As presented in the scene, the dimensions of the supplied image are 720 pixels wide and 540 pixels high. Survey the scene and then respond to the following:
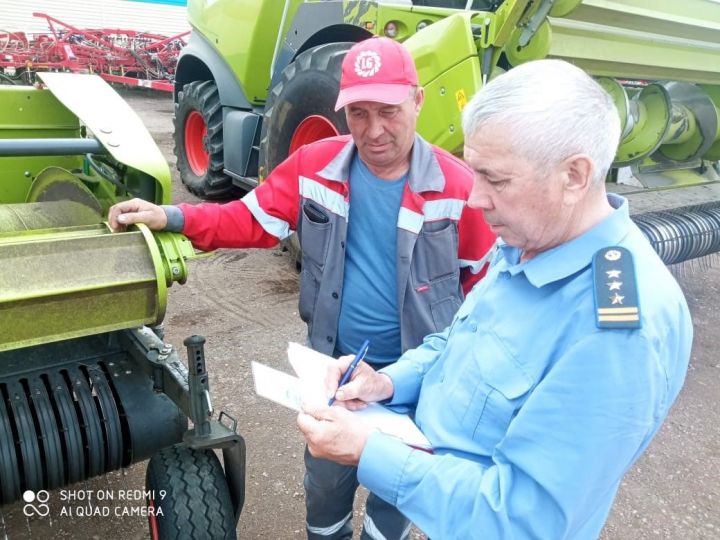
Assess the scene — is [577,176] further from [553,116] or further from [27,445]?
[27,445]

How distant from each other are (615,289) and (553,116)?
0.89ft

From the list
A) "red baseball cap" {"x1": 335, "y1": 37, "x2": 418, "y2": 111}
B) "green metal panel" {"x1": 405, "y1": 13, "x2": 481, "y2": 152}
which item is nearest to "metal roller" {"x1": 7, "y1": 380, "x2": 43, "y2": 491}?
"red baseball cap" {"x1": 335, "y1": 37, "x2": 418, "y2": 111}

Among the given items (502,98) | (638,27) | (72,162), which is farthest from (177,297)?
(502,98)

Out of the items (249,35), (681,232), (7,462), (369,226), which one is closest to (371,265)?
(369,226)

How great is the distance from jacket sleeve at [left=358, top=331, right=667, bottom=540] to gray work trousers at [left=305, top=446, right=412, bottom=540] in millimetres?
952

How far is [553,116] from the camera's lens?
0.90m

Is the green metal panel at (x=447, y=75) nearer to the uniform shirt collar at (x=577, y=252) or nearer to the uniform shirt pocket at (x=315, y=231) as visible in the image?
the uniform shirt pocket at (x=315, y=231)

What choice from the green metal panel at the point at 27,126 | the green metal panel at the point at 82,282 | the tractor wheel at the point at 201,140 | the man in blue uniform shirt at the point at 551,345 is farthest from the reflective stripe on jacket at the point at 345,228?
the tractor wheel at the point at 201,140

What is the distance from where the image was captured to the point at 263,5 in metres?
4.82

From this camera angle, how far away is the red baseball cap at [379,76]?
1693 millimetres

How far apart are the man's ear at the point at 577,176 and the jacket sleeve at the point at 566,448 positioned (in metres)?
0.22

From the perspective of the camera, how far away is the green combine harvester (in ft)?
5.41

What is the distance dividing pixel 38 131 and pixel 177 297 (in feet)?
5.69

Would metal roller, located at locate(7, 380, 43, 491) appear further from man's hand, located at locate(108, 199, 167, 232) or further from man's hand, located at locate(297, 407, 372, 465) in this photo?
man's hand, located at locate(297, 407, 372, 465)
